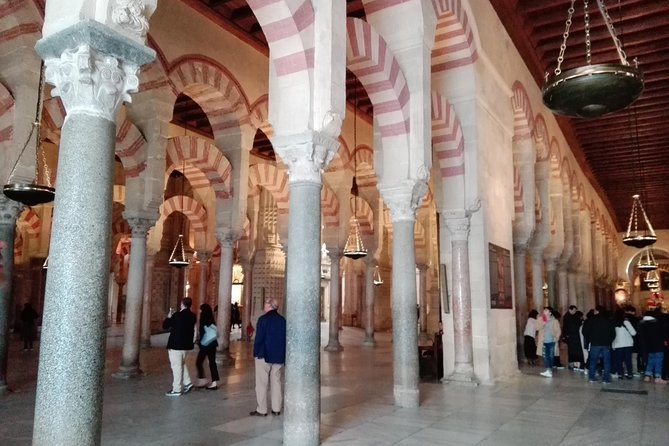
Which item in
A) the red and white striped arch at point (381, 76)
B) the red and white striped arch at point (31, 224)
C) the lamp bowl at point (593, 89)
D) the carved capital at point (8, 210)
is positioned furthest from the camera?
the red and white striped arch at point (31, 224)

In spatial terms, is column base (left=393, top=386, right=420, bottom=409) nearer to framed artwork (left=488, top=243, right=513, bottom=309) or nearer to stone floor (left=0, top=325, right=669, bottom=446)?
stone floor (left=0, top=325, right=669, bottom=446)

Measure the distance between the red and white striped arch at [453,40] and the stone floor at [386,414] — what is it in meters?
3.87

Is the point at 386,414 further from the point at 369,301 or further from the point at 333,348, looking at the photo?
the point at 369,301

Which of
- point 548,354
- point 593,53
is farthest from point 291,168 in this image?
point 593,53

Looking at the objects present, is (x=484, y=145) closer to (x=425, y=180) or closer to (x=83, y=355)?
(x=425, y=180)

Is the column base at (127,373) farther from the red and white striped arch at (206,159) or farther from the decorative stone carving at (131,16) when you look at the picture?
the decorative stone carving at (131,16)

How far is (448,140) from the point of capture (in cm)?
643

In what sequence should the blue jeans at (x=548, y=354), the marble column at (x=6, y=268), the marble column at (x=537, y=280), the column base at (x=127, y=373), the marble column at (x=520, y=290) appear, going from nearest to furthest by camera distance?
the marble column at (x=6, y=268) < the column base at (x=127, y=373) < the blue jeans at (x=548, y=354) < the marble column at (x=520, y=290) < the marble column at (x=537, y=280)

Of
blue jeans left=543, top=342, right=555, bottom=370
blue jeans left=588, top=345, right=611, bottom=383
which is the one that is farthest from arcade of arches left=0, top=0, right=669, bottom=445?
blue jeans left=588, top=345, right=611, bottom=383

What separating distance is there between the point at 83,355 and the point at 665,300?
83.6 ft

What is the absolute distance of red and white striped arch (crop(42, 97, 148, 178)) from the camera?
21.6 ft

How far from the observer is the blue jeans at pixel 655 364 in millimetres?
6473

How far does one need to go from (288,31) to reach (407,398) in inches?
124

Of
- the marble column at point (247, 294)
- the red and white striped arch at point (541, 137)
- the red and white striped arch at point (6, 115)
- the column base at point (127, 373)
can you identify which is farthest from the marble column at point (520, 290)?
the red and white striped arch at point (6, 115)
